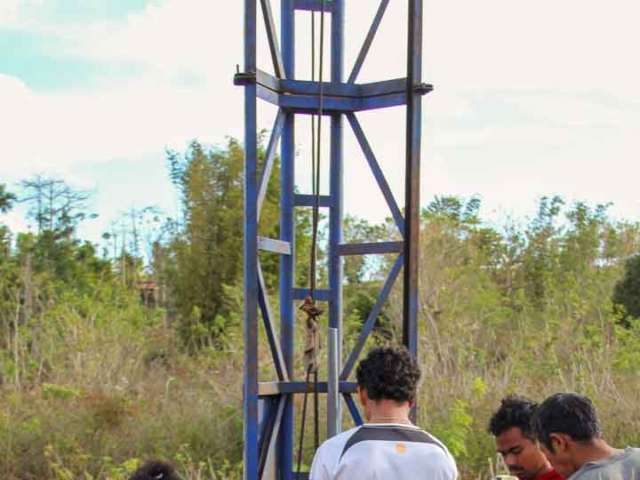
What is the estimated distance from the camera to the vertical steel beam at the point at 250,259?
241 inches

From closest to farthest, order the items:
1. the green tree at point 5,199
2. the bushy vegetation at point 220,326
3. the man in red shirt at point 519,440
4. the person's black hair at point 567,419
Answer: the person's black hair at point 567,419, the man in red shirt at point 519,440, the bushy vegetation at point 220,326, the green tree at point 5,199

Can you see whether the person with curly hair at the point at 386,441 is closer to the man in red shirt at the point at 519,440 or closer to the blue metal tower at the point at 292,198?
the man in red shirt at the point at 519,440

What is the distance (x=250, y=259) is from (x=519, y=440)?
2116mm

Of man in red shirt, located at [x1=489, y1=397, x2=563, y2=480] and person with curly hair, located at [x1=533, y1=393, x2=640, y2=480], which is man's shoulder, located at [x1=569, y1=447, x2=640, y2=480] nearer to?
person with curly hair, located at [x1=533, y1=393, x2=640, y2=480]

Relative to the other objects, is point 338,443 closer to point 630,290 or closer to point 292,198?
point 292,198

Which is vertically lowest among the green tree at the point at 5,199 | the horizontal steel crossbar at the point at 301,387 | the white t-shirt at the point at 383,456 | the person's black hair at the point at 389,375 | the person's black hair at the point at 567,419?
the white t-shirt at the point at 383,456

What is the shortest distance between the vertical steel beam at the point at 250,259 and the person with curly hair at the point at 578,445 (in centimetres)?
253

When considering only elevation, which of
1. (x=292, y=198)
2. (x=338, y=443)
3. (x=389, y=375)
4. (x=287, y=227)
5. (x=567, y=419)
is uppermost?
(x=292, y=198)

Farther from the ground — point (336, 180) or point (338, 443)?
point (336, 180)

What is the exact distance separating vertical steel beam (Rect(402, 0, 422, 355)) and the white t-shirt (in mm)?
1980

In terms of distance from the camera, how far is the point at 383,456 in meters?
4.04

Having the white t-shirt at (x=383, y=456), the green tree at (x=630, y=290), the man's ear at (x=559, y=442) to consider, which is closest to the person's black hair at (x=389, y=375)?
the white t-shirt at (x=383, y=456)

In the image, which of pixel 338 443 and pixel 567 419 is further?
pixel 338 443

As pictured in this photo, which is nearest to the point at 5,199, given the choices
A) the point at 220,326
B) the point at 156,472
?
the point at 220,326
